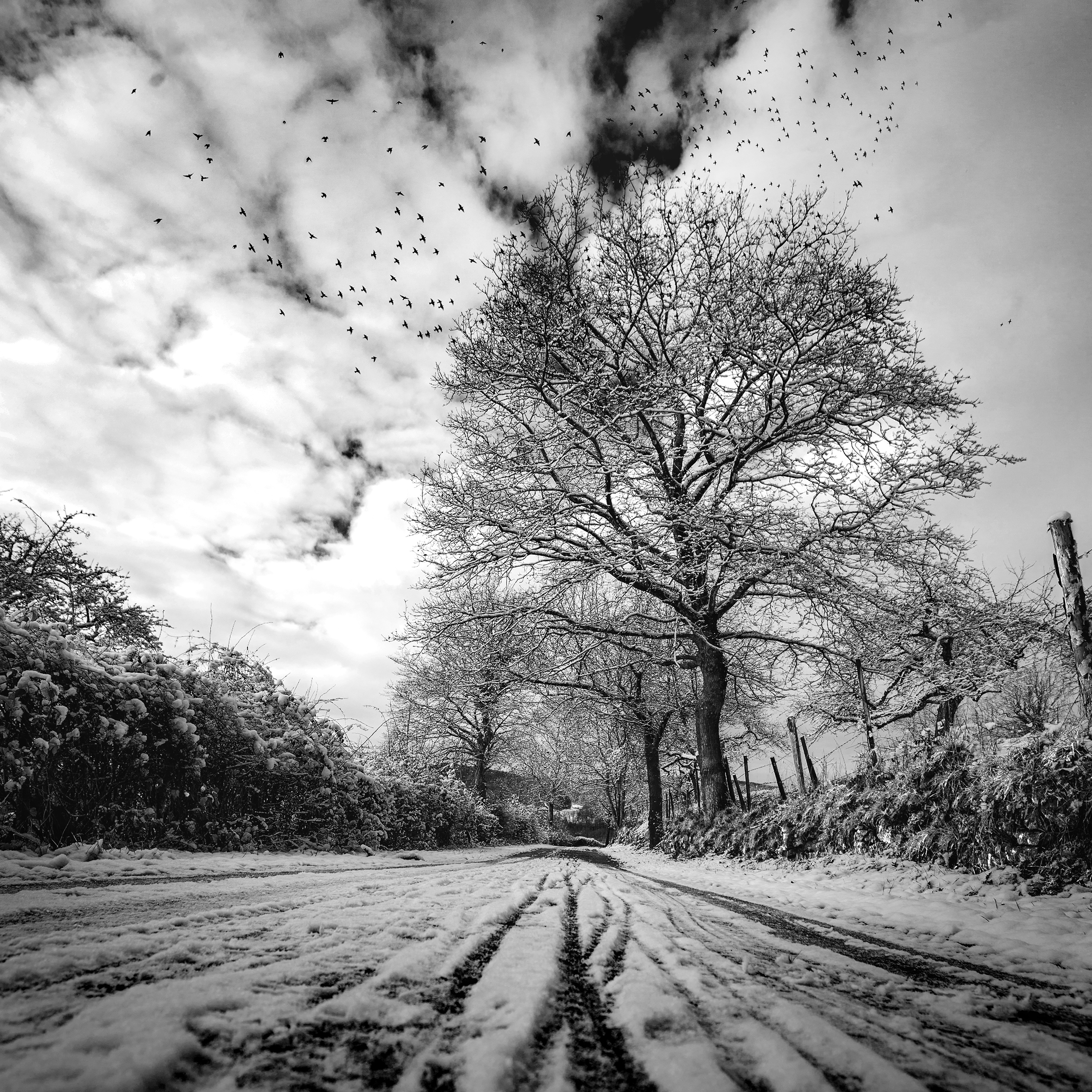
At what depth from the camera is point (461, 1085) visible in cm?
67

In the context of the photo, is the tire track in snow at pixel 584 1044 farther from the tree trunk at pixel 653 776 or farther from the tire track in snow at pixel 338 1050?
the tree trunk at pixel 653 776

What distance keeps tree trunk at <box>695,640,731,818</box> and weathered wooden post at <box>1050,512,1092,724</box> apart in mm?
6047

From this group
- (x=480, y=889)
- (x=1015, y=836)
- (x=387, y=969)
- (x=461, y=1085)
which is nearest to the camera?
(x=461, y=1085)

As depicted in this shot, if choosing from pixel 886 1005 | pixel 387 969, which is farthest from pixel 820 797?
pixel 387 969

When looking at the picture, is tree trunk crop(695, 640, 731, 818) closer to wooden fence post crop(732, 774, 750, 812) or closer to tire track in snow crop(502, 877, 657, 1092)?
wooden fence post crop(732, 774, 750, 812)

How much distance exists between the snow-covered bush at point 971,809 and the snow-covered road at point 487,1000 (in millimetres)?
2155

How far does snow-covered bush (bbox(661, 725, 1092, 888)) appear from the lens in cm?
376

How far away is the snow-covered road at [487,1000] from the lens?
0.69m

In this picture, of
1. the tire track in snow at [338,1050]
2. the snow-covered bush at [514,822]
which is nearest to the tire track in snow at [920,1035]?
the tire track in snow at [338,1050]

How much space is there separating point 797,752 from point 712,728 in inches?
63.7

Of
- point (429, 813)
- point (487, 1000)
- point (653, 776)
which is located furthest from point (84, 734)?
point (653, 776)

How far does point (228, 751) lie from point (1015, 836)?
22.9 ft

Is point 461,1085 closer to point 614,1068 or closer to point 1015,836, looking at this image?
point 614,1068

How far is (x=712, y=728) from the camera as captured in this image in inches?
429
